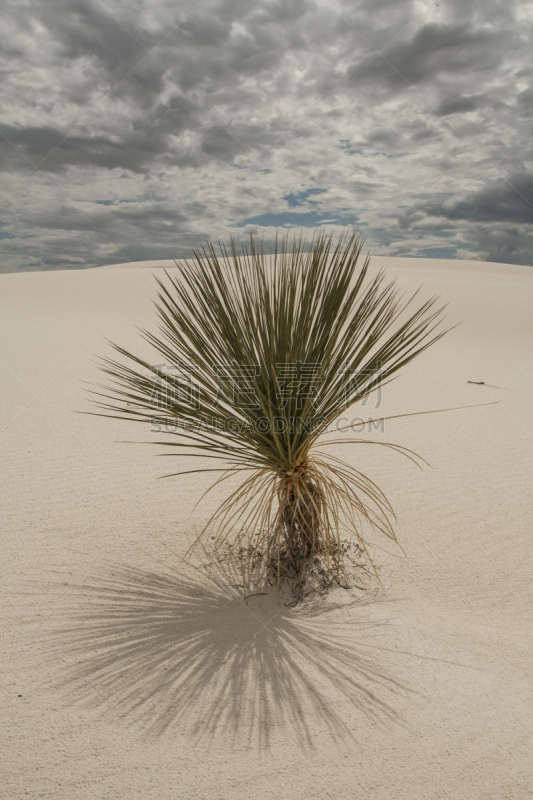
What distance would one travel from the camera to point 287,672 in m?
1.96

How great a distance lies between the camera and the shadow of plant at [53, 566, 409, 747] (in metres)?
1.76

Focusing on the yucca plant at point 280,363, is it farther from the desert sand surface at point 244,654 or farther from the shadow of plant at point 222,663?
the desert sand surface at point 244,654

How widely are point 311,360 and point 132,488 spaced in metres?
2.28

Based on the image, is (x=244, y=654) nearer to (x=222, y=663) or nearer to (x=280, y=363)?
(x=222, y=663)

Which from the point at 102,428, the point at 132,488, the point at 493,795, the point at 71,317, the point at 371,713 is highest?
the point at 71,317

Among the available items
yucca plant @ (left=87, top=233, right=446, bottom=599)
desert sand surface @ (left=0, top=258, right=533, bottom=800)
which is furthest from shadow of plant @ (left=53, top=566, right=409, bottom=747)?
yucca plant @ (left=87, top=233, right=446, bottom=599)

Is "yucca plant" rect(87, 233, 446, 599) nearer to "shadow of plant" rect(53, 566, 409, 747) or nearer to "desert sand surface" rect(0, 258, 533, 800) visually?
"shadow of plant" rect(53, 566, 409, 747)

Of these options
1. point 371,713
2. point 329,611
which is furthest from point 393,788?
point 329,611

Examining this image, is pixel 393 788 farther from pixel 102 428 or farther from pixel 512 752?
pixel 102 428

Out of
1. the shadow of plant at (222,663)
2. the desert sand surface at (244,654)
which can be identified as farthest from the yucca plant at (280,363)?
the desert sand surface at (244,654)

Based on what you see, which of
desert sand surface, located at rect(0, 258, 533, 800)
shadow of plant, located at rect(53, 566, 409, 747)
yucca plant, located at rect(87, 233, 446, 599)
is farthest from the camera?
yucca plant, located at rect(87, 233, 446, 599)

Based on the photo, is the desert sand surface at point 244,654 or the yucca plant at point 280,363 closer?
the desert sand surface at point 244,654

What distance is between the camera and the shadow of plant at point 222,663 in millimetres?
1765

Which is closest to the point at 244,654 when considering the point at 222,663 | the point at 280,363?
the point at 222,663
